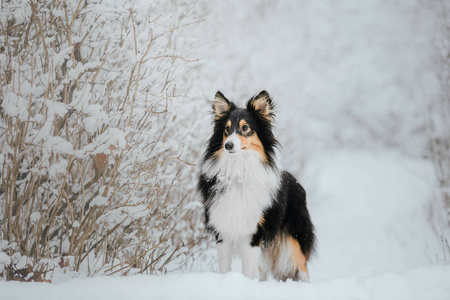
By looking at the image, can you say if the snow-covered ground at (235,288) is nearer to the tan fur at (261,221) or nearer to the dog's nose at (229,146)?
the tan fur at (261,221)

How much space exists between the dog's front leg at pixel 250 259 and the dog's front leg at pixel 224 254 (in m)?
0.11

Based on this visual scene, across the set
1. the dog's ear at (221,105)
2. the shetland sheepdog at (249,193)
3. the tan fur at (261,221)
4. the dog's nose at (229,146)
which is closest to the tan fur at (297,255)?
the shetland sheepdog at (249,193)

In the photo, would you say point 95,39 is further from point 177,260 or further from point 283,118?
point 283,118

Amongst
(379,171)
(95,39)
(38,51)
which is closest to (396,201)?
(379,171)

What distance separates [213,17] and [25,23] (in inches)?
95.3

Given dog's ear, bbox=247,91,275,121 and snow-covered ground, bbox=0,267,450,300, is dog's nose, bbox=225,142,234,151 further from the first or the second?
snow-covered ground, bbox=0,267,450,300

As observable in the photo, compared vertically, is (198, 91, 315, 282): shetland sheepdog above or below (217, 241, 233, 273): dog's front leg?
above

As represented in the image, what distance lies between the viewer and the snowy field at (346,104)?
4.34 meters

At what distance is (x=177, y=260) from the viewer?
3.73m

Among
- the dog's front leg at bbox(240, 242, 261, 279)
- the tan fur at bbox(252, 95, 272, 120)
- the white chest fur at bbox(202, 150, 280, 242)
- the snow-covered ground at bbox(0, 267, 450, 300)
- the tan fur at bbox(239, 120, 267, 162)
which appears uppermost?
the tan fur at bbox(252, 95, 272, 120)

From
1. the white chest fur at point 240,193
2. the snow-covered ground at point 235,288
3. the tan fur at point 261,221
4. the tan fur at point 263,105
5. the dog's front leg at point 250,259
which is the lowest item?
the snow-covered ground at point 235,288

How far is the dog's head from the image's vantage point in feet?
8.86

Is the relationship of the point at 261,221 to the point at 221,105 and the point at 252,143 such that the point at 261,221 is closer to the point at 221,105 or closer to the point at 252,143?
the point at 252,143

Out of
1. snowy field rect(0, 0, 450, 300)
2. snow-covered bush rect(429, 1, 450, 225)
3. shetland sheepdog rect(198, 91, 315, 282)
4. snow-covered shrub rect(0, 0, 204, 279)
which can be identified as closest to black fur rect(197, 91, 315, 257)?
shetland sheepdog rect(198, 91, 315, 282)
